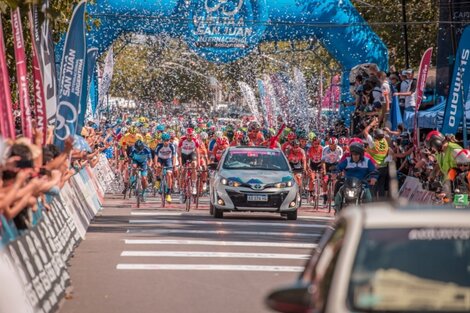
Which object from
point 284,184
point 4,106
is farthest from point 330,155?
point 4,106

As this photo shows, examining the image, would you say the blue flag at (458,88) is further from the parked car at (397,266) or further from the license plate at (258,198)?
the parked car at (397,266)


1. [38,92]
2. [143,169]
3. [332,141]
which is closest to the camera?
[38,92]

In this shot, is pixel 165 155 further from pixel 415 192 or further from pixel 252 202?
pixel 415 192

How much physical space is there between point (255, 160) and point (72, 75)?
6364mm

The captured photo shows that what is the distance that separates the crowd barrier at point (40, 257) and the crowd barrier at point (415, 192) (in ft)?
22.3

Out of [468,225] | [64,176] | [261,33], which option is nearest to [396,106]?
[261,33]

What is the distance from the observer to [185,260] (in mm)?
18453

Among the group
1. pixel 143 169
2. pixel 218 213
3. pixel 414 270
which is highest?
pixel 414 270

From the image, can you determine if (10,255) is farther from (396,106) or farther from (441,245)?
(396,106)

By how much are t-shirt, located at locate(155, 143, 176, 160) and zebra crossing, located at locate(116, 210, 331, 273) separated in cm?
473

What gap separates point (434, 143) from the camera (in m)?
23.3

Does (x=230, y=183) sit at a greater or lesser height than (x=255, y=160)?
lesser

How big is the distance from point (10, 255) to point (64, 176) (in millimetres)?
6699

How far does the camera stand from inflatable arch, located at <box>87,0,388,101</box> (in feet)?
115
